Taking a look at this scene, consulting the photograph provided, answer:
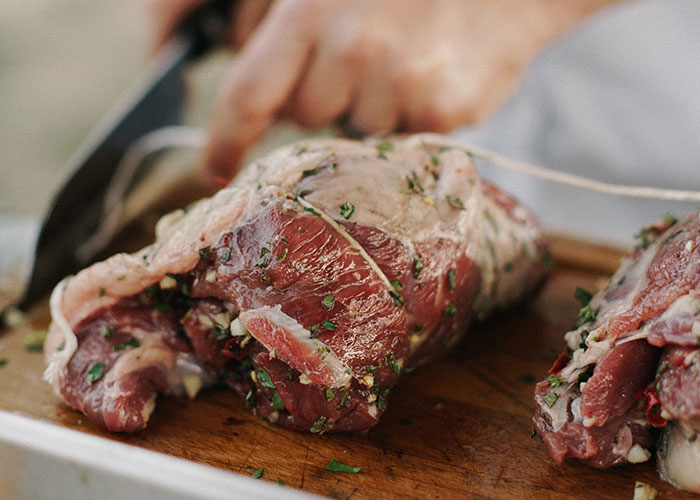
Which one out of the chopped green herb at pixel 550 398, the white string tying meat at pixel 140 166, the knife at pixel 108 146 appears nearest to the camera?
Answer: the chopped green herb at pixel 550 398

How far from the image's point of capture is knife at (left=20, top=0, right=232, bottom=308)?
2912mm

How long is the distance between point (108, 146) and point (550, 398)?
2317 mm

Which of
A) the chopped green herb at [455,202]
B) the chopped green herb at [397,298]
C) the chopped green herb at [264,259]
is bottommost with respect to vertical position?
the chopped green herb at [397,298]

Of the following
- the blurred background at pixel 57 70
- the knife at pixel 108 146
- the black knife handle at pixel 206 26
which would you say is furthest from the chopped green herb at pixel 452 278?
the blurred background at pixel 57 70

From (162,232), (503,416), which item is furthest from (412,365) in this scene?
(162,232)

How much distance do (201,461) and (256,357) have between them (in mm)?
317

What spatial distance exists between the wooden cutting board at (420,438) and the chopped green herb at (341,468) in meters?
0.01

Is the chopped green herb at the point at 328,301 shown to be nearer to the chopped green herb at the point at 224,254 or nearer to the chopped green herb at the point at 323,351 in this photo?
the chopped green herb at the point at 323,351

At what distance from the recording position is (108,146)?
322 centimetres

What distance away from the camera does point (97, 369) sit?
2.06 m

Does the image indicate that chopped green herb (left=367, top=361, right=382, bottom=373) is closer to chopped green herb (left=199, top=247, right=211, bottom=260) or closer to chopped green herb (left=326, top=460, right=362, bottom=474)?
chopped green herb (left=326, top=460, right=362, bottom=474)

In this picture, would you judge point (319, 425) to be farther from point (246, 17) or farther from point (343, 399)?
point (246, 17)

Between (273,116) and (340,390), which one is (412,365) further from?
(273,116)

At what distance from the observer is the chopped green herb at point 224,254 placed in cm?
196
